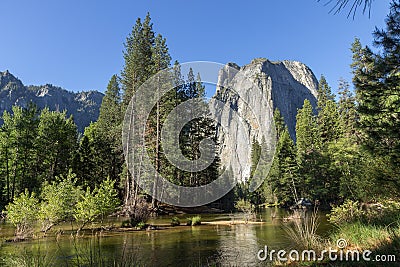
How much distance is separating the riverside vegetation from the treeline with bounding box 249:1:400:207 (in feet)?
0.14

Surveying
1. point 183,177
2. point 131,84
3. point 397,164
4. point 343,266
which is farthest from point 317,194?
point 343,266

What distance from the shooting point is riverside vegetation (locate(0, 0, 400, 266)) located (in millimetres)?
7727

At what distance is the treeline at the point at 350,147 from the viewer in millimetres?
7680

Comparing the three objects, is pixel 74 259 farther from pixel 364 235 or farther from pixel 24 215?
pixel 364 235

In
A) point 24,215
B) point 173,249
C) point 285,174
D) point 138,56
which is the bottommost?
point 173,249

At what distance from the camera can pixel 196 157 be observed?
121 ft

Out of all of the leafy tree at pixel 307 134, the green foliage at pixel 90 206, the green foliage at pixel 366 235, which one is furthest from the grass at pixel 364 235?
the leafy tree at pixel 307 134

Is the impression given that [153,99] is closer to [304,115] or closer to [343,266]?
[343,266]

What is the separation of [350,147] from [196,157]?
60.0 ft

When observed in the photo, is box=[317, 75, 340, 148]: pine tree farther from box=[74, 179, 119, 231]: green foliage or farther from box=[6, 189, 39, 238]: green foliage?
box=[6, 189, 39, 238]: green foliage
